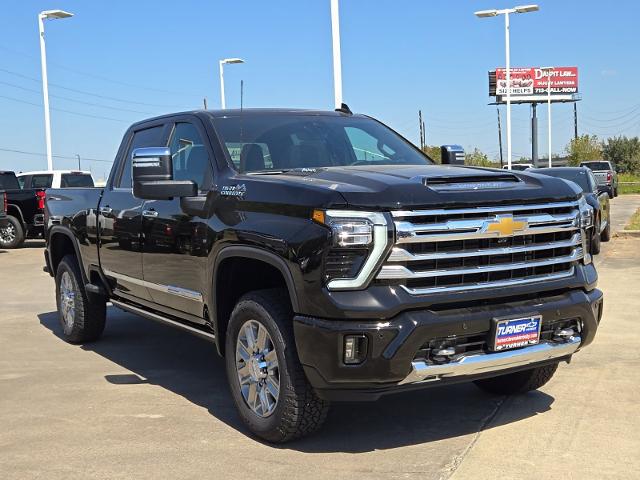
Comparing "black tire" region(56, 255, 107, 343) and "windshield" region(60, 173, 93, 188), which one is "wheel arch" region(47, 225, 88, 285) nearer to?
"black tire" region(56, 255, 107, 343)

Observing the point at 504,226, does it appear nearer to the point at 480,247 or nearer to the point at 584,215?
the point at 480,247

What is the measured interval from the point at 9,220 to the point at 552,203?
1619 cm

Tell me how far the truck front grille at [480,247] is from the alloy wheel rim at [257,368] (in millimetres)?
901

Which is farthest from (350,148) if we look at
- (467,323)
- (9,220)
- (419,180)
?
(9,220)

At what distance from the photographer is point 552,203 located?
14.1 feet

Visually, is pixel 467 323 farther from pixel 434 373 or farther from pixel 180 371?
pixel 180 371

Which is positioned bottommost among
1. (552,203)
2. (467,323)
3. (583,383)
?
(583,383)

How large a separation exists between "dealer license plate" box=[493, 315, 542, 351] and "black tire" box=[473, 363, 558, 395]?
1017 mm

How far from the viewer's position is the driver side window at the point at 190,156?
5.12 m

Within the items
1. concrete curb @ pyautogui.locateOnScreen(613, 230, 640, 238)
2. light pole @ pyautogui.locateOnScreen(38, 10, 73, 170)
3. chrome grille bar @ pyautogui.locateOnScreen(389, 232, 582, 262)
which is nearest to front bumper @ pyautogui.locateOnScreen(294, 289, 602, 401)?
chrome grille bar @ pyautogui.locateOnScreen(389, 232, 582, 262)

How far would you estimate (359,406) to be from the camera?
516 cm

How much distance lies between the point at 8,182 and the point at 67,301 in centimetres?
1213

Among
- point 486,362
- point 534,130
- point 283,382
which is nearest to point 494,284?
point 486,362

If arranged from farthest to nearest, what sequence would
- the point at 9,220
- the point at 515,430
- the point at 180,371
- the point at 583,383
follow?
the point at 9,220 < the point at 180,371 < the point at 583,383 < the point at 515,430
